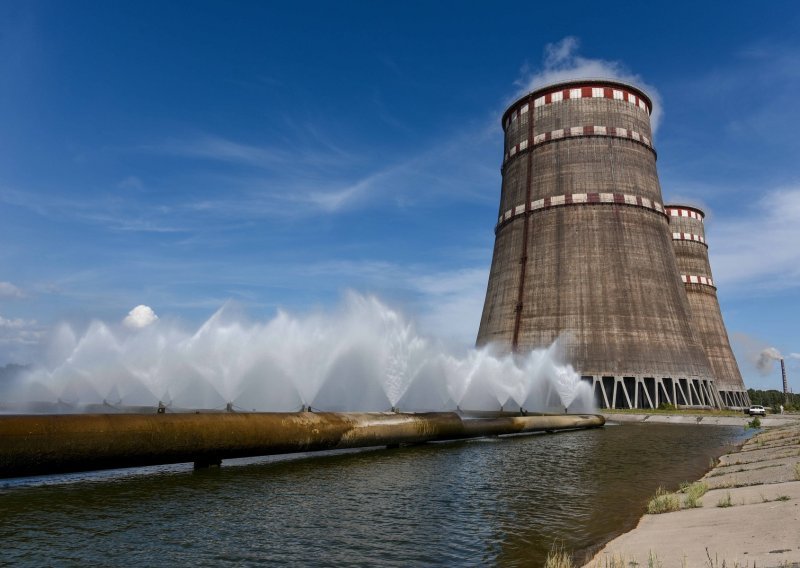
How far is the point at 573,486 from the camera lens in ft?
38.2

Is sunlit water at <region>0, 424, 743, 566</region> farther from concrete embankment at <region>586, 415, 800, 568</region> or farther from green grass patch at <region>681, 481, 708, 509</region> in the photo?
green grass patch at <region>681, 481, 708, 509</region>

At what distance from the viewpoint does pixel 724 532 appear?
6586 mm

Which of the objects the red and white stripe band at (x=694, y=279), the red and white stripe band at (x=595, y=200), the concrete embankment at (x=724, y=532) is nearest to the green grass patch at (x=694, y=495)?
the concrete embankment at (x=724, y=532)

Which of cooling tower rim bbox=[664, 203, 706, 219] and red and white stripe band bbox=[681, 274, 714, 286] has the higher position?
cooling tower rim bbox=[664, 203, 706, 219]

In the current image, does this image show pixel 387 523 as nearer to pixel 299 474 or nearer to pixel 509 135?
pixel 299 474

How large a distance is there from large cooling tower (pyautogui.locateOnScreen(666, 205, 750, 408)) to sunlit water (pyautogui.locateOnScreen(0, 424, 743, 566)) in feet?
196

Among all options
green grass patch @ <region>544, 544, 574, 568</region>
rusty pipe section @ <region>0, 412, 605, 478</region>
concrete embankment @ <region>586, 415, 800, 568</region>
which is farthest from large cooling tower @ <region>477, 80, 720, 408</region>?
green grass patch @ <region>544, 544, 574, 568</region>

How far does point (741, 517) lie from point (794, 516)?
68 centimetres

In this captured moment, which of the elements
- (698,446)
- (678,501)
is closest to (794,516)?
(678,501)

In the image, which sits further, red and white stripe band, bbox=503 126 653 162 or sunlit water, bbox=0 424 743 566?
red and white stripe band, bbox=503 126 653 162

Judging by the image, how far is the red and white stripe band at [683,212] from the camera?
72750mm

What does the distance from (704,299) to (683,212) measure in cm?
1211

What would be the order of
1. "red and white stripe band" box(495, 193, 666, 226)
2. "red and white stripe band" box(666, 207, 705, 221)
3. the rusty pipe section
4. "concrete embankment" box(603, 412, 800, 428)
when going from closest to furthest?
the rusty pipe section < "concrete embankment" box(603, 412, 800, 428) < "red and white stripe band" box(495, 193, 666, 226) < "red and white stripe band" box(666, 207, 705, 221)

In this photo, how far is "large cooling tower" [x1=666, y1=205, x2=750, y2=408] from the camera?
6538 cm
